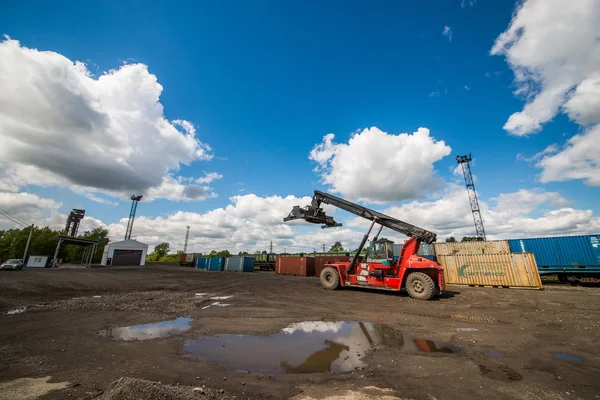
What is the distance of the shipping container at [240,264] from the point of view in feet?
138

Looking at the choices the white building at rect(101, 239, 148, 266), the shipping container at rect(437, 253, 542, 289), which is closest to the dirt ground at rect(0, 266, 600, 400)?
the shipping container at rect(437, 253, 542, 289)

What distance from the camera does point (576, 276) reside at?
18359 millimetres

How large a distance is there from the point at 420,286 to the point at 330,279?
212 inches

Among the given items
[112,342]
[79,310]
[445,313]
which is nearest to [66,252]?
[79,310]

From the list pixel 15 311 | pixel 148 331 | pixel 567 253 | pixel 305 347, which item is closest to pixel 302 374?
pixel 305 347

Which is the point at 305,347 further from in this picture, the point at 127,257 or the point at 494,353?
the point at 127,257

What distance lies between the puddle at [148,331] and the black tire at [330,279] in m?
9.35

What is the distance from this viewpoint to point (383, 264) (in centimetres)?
1312

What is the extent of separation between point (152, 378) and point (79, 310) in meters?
7.78

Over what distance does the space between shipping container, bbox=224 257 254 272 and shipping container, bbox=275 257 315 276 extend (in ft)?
31.0

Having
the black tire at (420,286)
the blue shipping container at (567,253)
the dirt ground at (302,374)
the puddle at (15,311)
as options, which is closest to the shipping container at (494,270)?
the blue shipping container at (567,253)

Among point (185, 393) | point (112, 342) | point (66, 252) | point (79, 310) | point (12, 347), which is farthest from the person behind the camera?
point (66, 252)

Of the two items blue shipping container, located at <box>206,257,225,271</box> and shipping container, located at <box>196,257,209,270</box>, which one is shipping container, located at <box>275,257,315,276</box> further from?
shipping container, located at <box>196,257,209,270</box>

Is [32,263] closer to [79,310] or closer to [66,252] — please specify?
[66,252]
